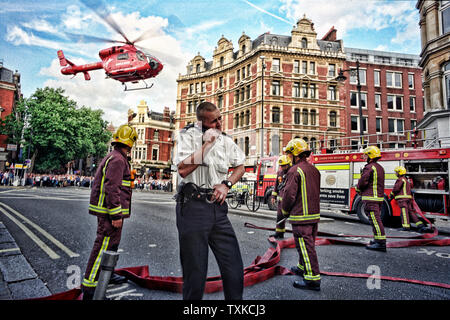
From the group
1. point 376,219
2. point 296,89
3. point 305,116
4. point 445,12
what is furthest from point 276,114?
point 445,12

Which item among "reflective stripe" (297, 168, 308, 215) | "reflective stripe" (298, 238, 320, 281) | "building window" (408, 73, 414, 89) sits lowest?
"reflective stripe" (298, 238, 320, 281)

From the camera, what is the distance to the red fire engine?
26.6ft

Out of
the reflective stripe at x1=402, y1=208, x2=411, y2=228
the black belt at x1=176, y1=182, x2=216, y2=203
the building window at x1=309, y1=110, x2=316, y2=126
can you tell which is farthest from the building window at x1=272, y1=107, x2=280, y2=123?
the black belt at x1=176, y1=182, x2=216, y2=203

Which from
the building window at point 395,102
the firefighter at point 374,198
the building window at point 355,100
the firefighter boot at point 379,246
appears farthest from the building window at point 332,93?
the firefighter boot at point 379,246

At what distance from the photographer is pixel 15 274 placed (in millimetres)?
3031

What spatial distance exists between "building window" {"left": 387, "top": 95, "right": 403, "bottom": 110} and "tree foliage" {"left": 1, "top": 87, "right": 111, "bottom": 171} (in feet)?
136

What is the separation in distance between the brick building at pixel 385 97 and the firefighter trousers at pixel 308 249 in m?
30.9

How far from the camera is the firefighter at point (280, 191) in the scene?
19.4ft

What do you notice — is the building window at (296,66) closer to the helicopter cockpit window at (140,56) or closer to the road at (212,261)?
the helicopter cockpit window at (140,56)

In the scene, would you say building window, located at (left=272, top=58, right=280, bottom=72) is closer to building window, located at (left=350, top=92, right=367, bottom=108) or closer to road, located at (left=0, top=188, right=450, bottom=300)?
building window, located at (left=350, top=92, right=367, bottom=108)
